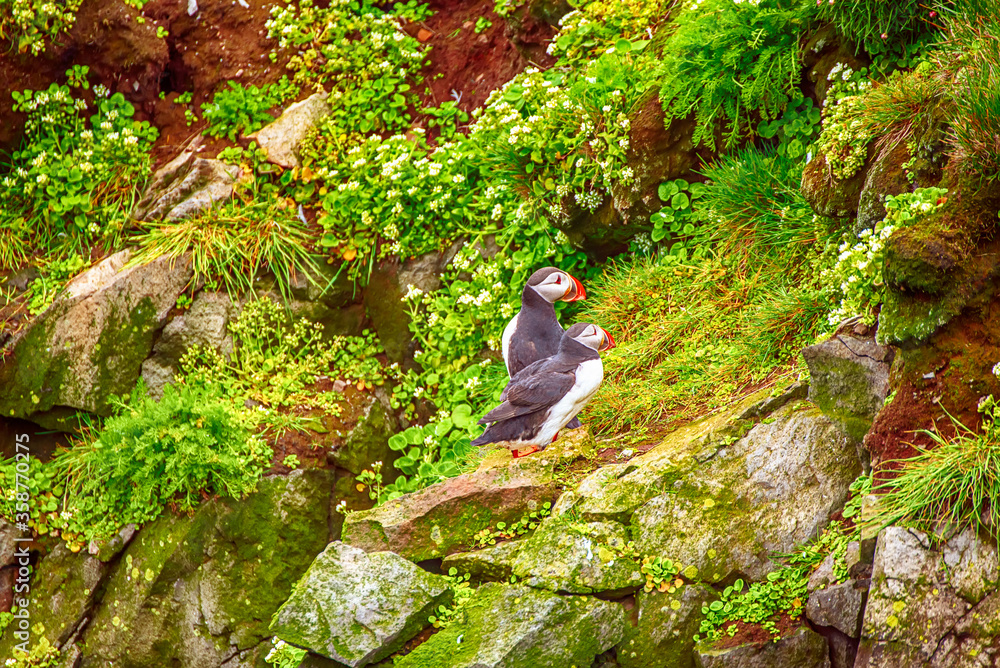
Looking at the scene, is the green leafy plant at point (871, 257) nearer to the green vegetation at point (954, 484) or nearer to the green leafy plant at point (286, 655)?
the green vegetation at point (954, 484)

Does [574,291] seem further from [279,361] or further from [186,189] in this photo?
[186,189]

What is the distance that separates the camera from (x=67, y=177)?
285 inches

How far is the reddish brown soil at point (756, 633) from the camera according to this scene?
3291 millimetres

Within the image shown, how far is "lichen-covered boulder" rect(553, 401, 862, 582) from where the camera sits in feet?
11.8

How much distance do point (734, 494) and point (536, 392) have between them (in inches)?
47.7

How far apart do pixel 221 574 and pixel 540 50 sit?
4.89 meters

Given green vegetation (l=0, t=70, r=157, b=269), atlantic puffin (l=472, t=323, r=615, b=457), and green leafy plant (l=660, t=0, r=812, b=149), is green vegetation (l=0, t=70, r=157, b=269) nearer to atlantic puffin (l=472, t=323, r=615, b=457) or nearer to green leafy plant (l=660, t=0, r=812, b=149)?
atlantic puffin (l=472, t=323, r=615, b=457)

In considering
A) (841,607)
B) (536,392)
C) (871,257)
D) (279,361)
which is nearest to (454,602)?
(536,392)

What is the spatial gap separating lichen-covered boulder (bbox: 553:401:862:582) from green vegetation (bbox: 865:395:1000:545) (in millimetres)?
498

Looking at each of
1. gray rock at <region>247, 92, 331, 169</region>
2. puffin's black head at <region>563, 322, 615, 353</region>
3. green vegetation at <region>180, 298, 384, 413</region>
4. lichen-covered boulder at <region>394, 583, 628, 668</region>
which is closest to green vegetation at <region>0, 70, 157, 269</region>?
gray rock at <region>247, 92, 331, 169</region>

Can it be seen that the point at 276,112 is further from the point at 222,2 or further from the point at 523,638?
the point at 523,638

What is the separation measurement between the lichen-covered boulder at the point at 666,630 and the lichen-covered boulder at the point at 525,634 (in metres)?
0.08

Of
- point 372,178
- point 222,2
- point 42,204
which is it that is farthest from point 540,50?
point 42,204

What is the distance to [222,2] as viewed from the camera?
8070 mm
